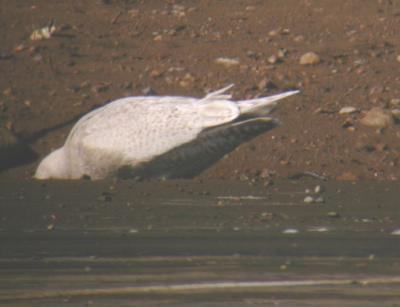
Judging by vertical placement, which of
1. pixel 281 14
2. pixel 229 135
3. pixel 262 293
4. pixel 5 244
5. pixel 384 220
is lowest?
pixel 281 14

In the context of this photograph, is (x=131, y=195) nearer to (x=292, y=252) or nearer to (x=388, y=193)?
(x=388, y=193)

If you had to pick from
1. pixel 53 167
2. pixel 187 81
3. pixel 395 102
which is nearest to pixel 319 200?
pixel 53 167

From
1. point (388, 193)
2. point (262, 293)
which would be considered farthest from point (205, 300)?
point (388, 193)

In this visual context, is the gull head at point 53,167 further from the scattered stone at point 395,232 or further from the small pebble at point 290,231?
→ the scattered stone at point 395,232

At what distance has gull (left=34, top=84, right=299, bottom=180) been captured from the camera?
1199 centimetres

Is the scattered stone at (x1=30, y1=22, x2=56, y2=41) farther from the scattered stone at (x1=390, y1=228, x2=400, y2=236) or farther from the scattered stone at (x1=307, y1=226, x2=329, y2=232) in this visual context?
the scattered stone at (x1=390, y1=228, x2=400, y2=236)

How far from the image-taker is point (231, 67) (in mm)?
15359

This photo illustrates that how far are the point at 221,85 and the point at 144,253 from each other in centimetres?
716

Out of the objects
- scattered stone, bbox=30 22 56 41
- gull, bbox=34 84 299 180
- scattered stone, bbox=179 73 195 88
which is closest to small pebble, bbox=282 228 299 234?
gull, bbox=34 84 299 180

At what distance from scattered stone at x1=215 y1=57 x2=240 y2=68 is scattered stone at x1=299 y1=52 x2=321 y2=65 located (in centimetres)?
57

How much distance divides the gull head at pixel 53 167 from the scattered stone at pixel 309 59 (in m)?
3.44

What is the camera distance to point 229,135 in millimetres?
12094

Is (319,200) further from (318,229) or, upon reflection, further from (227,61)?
(227,61)

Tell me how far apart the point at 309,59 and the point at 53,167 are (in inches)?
148
